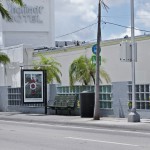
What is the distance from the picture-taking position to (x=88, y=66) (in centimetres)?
3466

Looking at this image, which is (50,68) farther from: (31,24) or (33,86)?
(31,24)

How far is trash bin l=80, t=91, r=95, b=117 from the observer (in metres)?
27.0

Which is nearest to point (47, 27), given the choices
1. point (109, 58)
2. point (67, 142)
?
point (109, 58)

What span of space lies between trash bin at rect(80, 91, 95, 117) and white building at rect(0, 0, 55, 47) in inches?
1305

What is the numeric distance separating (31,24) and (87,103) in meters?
37.0

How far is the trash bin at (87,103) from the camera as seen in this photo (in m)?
27.0

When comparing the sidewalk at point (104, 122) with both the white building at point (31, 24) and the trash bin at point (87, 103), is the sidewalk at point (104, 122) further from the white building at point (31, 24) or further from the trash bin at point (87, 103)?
the white building at point (31, 24)

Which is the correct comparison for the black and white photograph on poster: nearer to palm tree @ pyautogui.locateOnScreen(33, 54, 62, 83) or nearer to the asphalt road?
palm tree @ pyautogui.locateOnScreen(33, 54, 62, 83)

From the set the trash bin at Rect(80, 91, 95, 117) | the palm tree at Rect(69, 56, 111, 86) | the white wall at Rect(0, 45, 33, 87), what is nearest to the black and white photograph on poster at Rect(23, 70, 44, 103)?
the palm tree at Rect(69, 56, 111, 86)

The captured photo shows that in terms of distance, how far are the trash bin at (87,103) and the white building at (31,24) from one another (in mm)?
33140

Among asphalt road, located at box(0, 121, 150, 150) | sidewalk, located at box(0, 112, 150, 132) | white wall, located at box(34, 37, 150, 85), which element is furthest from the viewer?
white wall, located at box(34, 37, 150, 85)

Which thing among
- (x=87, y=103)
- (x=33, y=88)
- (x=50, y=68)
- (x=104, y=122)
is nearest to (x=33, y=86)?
(x=33, y=88)

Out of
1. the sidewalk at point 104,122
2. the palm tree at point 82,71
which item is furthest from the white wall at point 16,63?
the sidewalk at point 104,122

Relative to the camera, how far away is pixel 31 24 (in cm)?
6247
